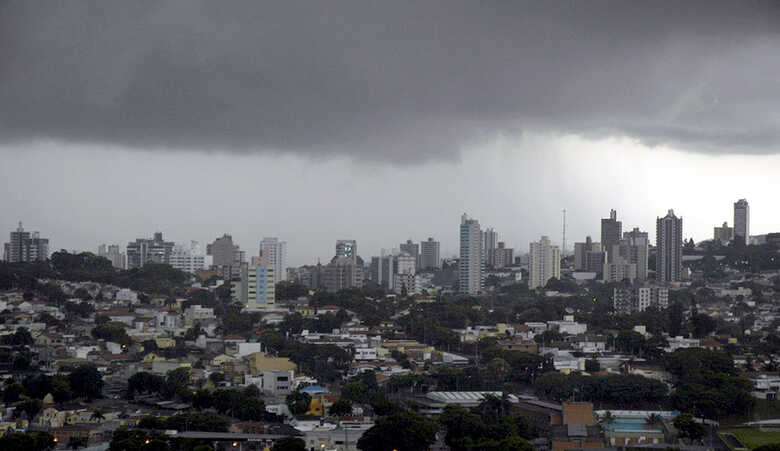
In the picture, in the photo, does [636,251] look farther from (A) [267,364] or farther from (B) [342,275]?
(A) [267,364]

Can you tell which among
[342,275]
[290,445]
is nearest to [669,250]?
[342,275]

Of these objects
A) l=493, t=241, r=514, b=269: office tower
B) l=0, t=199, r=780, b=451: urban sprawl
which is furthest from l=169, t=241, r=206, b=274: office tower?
l=493, t=241, r=514, b=269: office tower

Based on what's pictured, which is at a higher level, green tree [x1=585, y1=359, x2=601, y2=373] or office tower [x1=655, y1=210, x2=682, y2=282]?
office tower [x1=655, y1=210, x2=682, y2=282]

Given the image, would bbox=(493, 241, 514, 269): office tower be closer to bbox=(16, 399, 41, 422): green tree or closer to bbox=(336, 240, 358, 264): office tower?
bbox=(336, 240, 358, 264): office tower

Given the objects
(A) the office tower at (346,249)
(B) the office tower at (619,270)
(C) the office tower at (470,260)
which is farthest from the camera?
(B) the office tower at (619,270)

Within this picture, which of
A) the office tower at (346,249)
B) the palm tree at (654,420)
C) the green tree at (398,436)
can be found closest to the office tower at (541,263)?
the office tower at (346,249)

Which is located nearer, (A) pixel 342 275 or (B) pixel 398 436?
(B) pixel 398 436

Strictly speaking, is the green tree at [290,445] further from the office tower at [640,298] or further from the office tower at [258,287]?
the office tower at [640,298]
